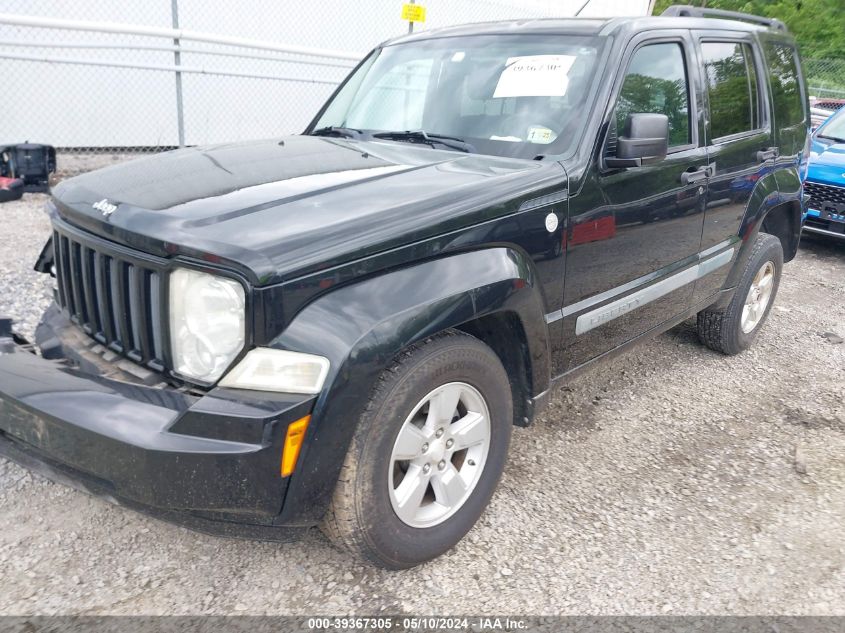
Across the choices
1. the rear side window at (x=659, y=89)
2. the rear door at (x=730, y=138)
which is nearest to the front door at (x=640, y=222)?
the rear side window at (x=659, y=89)

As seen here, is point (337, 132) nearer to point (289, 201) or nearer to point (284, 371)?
point (289, 201)

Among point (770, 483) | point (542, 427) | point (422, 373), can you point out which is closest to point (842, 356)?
point (770, 483)

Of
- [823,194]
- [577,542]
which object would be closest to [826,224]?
[823,194]

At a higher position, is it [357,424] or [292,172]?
[292,172]

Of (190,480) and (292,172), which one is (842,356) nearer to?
(292,172)

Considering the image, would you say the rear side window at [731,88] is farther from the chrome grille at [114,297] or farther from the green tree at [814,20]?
the green tree at [814,20]

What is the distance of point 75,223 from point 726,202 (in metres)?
3.13

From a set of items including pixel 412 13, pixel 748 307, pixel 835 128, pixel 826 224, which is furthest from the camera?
pixel 835 128

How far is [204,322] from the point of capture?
2.08 metres

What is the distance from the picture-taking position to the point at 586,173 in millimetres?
2840

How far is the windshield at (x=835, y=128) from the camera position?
782 centimetres

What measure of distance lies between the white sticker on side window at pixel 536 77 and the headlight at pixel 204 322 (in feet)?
5.54

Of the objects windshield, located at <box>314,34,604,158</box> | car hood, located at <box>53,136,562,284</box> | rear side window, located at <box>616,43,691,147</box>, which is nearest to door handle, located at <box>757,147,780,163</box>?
rear side window, located at <box>616,43,691,147</box>

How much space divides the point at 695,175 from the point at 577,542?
6.10ft
